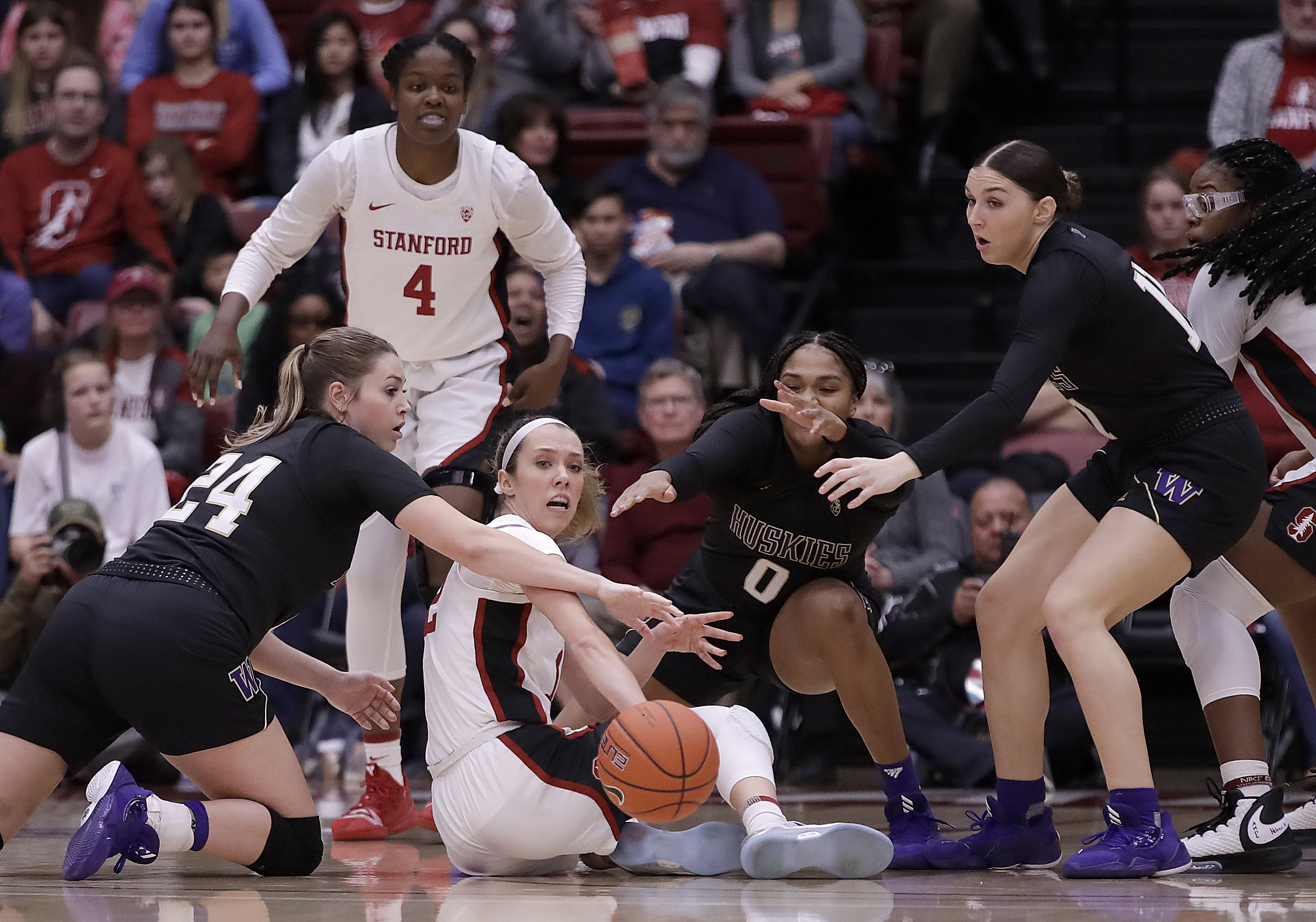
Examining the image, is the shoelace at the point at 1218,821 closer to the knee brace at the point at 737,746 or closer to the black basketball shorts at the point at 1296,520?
the black basketball shorts at the point at 1296,520

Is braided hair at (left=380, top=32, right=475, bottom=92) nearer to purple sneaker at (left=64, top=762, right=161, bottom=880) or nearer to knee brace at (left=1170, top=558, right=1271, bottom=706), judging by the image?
purple sneaker at (left=64, top=762, right=161, bottom=880)

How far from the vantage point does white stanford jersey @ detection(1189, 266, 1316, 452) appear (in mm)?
4207

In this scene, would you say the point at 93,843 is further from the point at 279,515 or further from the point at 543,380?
the point at 543,380

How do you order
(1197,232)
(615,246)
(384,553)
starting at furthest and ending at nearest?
(615,246), (384,553), (1197,232)

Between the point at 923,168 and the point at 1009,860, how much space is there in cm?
503

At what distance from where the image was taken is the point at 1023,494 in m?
6.32

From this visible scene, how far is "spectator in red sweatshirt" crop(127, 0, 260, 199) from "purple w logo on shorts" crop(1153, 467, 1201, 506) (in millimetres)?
6448

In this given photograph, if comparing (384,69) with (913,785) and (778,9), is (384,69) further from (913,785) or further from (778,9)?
(778,9)

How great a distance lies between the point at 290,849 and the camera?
381cm

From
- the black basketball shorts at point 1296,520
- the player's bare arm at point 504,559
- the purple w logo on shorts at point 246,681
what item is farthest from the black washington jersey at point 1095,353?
the purple w logo on shorts at point 246,681

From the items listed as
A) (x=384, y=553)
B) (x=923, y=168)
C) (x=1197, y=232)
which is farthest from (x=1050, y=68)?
(x=384, y=553)

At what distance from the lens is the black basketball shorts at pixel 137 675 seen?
12.0ft

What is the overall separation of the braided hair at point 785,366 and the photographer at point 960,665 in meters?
1.87

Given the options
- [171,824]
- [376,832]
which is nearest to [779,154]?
[376,832]
